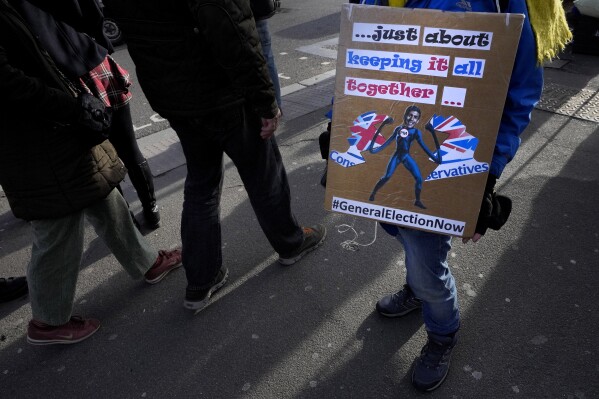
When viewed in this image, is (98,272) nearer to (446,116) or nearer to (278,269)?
(278,269)

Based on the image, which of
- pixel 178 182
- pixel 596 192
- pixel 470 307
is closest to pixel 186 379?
pixel 470 307

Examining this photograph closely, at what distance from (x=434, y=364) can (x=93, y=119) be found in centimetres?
189

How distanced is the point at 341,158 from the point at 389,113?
0.80 ft

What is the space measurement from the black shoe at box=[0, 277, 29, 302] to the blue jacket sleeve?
275 cm

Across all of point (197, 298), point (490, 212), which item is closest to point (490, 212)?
point (490, 212)

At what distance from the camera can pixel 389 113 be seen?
147 centimetres

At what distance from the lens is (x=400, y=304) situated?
2.35 metres

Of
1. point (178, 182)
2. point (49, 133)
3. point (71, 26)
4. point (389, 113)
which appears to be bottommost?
point (178, 182)

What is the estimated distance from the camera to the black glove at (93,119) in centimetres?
200

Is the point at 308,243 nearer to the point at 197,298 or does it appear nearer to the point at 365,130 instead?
the point at 197,298

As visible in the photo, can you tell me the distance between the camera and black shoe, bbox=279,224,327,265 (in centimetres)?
278

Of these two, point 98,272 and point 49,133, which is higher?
point 49,133

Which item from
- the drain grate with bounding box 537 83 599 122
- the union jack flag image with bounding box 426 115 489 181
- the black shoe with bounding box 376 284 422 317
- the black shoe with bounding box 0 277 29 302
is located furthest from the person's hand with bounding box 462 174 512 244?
the drain grate with bounding box 537 83 599 122

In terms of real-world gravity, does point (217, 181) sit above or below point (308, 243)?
above
